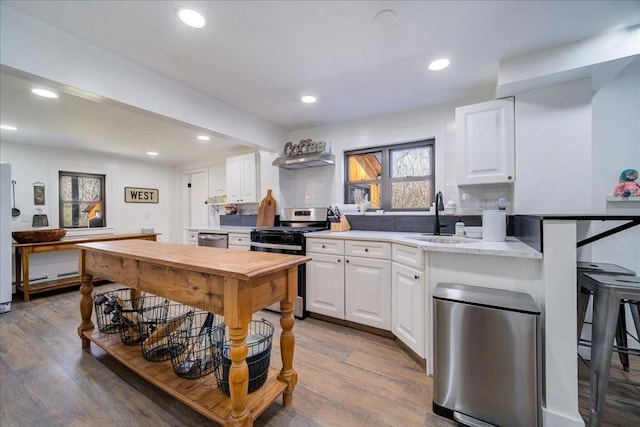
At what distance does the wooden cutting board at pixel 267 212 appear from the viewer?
3.72 metres

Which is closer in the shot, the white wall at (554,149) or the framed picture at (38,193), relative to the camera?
the white wall at (554,149)

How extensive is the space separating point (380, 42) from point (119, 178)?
217 inches

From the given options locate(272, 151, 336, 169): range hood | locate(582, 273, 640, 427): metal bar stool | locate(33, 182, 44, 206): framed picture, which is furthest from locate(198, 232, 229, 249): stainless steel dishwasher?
locate(582, 273, 640, 427): metal bar stool

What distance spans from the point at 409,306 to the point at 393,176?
1.70m

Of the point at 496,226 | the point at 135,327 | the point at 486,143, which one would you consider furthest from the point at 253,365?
the point at 486,143

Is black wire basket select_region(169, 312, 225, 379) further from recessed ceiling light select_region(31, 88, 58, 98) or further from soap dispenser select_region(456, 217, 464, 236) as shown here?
recessed ceiling light select_region(31, 88, 58, 98)

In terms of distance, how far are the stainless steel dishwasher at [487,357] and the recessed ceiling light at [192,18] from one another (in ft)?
7.19

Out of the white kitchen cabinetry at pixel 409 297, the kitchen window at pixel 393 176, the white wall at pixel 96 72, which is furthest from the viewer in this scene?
the kitchen window at pixel 393 176

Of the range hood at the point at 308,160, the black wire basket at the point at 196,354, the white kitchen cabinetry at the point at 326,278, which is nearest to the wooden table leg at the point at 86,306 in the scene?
the black wire basket at the point at 196,354

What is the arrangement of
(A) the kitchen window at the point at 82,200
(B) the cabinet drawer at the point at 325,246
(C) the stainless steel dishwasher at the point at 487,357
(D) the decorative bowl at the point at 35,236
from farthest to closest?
1. (A) the kitchen window at the point at 82,200
2. (D) the decorative bowl at the point at 35,236
3. (B) the cabinet drawer at the point at 325,246
4. (C) the stainless steel dishwasher at the point at 487,357

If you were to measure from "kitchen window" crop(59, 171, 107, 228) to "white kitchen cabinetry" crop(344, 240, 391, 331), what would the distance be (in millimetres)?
5011

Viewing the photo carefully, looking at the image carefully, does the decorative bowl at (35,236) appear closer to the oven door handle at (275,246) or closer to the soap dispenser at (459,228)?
the oven door handle at (275,246)

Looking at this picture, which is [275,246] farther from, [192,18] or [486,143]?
[486,143]

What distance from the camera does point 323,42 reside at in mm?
1820
